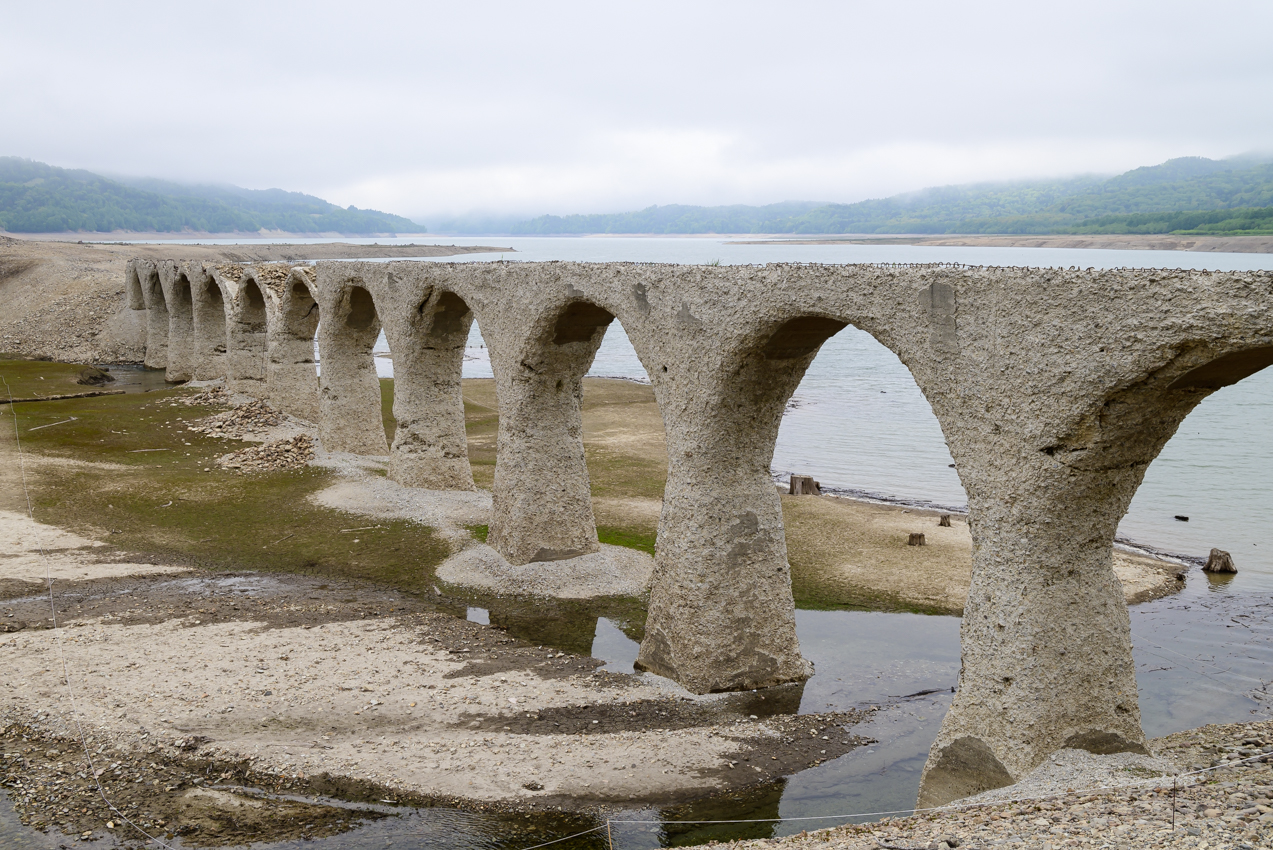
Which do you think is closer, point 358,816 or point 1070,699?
point 1070,699

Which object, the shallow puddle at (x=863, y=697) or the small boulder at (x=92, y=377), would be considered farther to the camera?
the small boulder at (x=92, y=377)

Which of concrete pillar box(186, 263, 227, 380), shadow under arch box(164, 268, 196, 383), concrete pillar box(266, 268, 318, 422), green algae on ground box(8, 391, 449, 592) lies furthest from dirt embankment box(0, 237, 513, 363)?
green algae on ground box(8, 391, 449, 592)

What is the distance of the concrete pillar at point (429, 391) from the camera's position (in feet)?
63.0

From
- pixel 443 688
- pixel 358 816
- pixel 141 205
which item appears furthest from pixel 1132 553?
pixel 141 205

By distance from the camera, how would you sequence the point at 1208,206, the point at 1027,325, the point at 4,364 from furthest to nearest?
the point at 1208,206 → the point at 4,364 → the point at 1027,325

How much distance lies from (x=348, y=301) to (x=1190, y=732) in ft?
63.9

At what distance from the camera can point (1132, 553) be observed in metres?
18.0

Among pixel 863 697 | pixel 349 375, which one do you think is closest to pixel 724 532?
pixel 863 697

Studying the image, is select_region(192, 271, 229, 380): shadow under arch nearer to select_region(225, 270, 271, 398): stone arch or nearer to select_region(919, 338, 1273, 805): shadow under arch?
select_region(225, 270, 271, 398): stone arch

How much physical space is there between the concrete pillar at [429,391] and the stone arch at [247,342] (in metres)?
12.9

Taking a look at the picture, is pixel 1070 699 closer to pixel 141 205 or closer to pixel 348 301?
pixel 348 301

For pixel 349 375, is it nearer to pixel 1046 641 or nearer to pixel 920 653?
pixel 920 653

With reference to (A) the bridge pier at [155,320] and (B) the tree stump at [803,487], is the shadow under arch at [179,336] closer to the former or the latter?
(A) the bridge pier at [155,320]

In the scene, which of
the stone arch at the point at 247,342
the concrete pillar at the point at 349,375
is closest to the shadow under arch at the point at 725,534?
the concrete pillar at the point at 349,375
